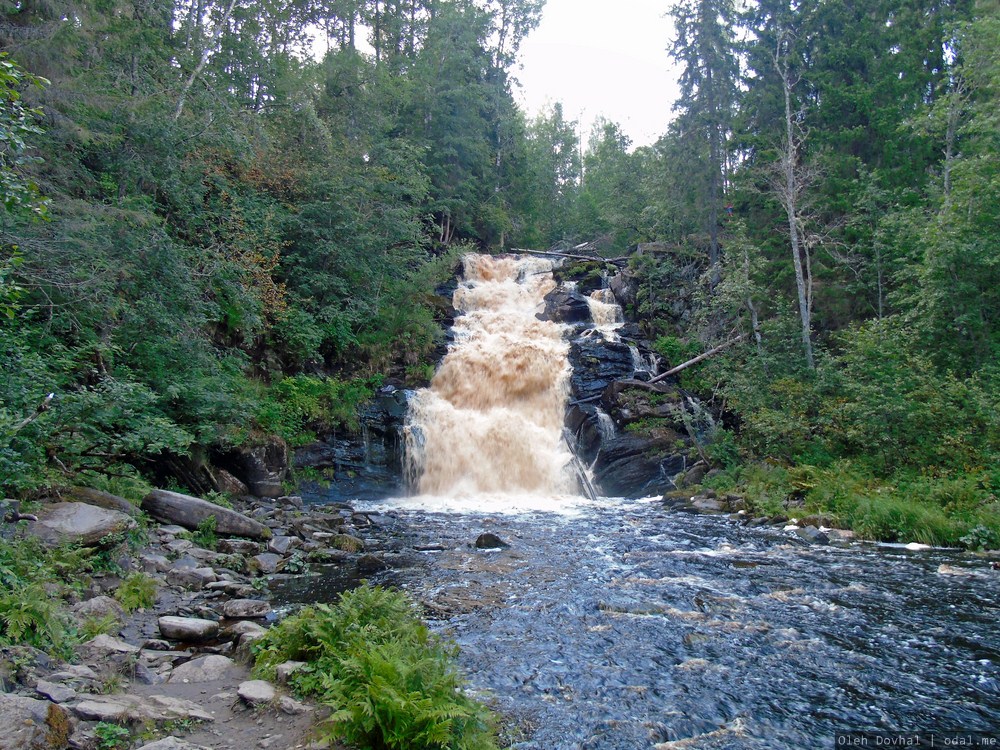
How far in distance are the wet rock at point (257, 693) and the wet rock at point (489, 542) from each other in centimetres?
662

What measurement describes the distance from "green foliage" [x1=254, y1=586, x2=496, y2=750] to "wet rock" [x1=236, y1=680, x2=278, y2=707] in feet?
0.74

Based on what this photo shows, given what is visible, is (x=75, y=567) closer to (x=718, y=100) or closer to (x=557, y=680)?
(x=557, y=680)

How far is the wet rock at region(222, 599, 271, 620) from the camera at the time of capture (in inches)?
280

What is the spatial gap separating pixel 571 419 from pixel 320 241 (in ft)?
35.8

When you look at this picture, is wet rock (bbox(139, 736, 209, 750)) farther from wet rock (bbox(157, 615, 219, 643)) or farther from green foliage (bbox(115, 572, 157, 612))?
green foliage (bbox(115, 572, 157, 612))

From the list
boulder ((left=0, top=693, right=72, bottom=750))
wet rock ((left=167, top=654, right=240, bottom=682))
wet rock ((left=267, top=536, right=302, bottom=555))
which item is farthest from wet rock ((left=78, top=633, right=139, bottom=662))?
wet rock ((left=267, top=536, right=302, bottom=555))

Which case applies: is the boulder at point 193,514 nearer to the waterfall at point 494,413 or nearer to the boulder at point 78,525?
the boulder at point 78,525

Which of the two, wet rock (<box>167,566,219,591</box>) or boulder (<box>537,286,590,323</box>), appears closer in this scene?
wet rock (<box>167,566,219,591</box>)

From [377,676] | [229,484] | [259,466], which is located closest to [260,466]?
[259,466]

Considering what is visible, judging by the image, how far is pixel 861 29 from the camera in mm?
23391

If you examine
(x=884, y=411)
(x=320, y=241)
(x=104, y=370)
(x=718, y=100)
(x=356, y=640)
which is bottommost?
Result: (x=356, y=640)

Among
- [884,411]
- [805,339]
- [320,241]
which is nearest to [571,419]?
[805,339]

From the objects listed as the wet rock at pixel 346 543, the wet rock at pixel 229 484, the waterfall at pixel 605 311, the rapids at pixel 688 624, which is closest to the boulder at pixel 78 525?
the rapids at pixel 688 624

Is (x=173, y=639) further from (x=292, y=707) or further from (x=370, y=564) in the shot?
(x=370, y=564)
